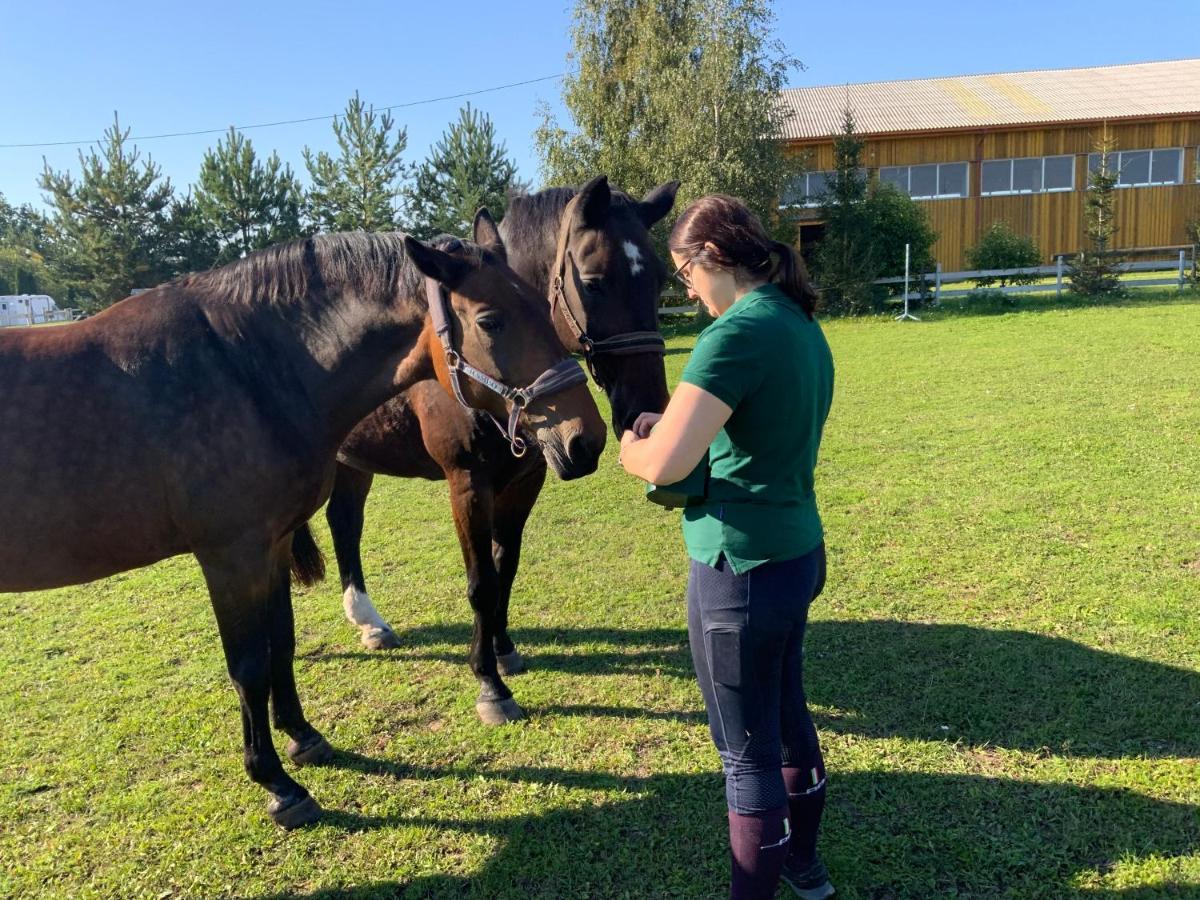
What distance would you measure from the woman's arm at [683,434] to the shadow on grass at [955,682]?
2075mm

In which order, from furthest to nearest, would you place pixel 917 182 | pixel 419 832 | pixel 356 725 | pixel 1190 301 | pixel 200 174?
1. pixel 917 182
2. pixel 200 174
3. pixel 1190 301
4. pixel 356 725
5. pixel 419 832

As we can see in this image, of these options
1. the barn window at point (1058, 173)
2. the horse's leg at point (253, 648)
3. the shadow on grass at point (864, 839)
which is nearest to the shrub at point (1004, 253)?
the barn window at point (1058, 173)

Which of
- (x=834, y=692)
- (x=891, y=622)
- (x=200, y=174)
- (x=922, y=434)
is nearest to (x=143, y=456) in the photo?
(x=834, y=692)

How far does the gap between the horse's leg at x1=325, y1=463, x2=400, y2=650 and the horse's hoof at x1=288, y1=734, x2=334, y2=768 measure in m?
1.14

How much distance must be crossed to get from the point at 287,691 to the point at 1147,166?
38785mm

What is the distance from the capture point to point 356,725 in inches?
145

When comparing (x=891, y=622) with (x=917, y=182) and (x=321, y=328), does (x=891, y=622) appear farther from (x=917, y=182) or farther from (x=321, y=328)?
(x=917, y=182)

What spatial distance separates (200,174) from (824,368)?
33739 millimetres

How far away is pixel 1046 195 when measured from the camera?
3105 centimetres

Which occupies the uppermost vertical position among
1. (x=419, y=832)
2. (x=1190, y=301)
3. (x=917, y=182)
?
(x=917, y=182)

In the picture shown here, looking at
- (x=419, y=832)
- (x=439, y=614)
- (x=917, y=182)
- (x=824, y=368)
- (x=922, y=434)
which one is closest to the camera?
(x=824, y=368)

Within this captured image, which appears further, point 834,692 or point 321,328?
point 834,692

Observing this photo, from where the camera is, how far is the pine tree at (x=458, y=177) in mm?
27969

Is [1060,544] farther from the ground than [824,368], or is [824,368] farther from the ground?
[824,368]
